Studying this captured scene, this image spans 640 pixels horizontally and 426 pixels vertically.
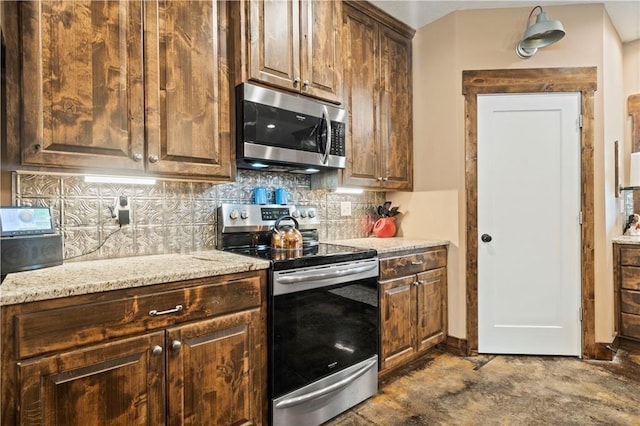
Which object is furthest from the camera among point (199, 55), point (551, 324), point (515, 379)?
point (551, 324)

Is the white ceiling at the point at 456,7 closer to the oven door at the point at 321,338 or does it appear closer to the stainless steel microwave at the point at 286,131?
the stainless steel microwave at the point at 286,131

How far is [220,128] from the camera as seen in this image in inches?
73.8

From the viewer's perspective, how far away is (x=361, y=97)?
8.77 ft

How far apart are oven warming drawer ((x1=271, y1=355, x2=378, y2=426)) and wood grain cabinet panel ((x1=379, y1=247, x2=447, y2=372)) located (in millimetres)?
193

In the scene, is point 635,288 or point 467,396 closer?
point 467,396

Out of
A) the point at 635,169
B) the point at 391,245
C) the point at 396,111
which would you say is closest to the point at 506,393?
the point at 391,245

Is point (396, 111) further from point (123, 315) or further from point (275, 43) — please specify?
point (123, 315)

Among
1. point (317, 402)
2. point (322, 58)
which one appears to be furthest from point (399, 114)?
point (317, 402)

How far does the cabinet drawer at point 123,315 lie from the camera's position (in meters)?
1.11

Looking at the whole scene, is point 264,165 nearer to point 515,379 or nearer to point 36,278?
point 36,278

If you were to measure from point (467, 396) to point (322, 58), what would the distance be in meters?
2.37

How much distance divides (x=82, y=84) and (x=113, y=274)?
0.82m

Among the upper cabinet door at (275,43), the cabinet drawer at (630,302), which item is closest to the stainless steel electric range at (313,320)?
the upper cabinet door at (275,43)

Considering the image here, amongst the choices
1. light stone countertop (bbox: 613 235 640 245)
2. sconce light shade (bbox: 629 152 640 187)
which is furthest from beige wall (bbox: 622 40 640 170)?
light stone countertop (bbox: 613 235 640 245)
